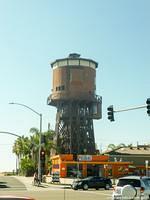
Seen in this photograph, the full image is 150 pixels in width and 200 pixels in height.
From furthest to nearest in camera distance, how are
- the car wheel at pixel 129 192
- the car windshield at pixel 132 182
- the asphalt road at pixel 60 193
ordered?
the asphalt road at pixel 60 193 < the car windshield at pixel 132 182 < the car wheel at pixel 129 192

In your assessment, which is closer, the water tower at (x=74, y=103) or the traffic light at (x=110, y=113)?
the traffic light at (x=110, y=113)

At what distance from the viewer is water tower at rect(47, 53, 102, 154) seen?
385 ft

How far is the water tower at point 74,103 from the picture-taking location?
385 ft

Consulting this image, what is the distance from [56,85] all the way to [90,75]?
874 centimetres

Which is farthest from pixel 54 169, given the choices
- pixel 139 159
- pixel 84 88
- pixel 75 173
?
pixel 84 88

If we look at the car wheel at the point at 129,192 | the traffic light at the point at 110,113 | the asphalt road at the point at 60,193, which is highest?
the traffic light at the point at 110,113

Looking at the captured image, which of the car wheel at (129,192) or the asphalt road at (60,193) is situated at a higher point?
the car wheel at (129,192)

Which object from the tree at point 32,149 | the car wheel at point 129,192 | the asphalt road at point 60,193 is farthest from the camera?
the tree at point 32,149

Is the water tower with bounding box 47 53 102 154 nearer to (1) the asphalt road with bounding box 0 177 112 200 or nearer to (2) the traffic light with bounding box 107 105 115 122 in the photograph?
(1) the asphalt road with bounding box 0 177 112 200

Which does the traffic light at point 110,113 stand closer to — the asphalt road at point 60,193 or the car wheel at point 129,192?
the asphalt road at point 60,193

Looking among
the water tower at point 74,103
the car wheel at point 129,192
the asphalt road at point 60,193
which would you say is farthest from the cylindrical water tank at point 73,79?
the car wheel at point 129,192

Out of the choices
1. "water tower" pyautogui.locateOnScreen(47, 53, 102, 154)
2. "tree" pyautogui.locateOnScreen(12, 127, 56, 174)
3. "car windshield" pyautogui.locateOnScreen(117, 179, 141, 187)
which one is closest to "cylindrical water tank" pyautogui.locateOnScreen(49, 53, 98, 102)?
"water tower" pyautogui.locateOnScreen(47, 53, 102, 154)

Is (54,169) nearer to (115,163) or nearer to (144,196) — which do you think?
(115,163)

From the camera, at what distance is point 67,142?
11806 centimetres
